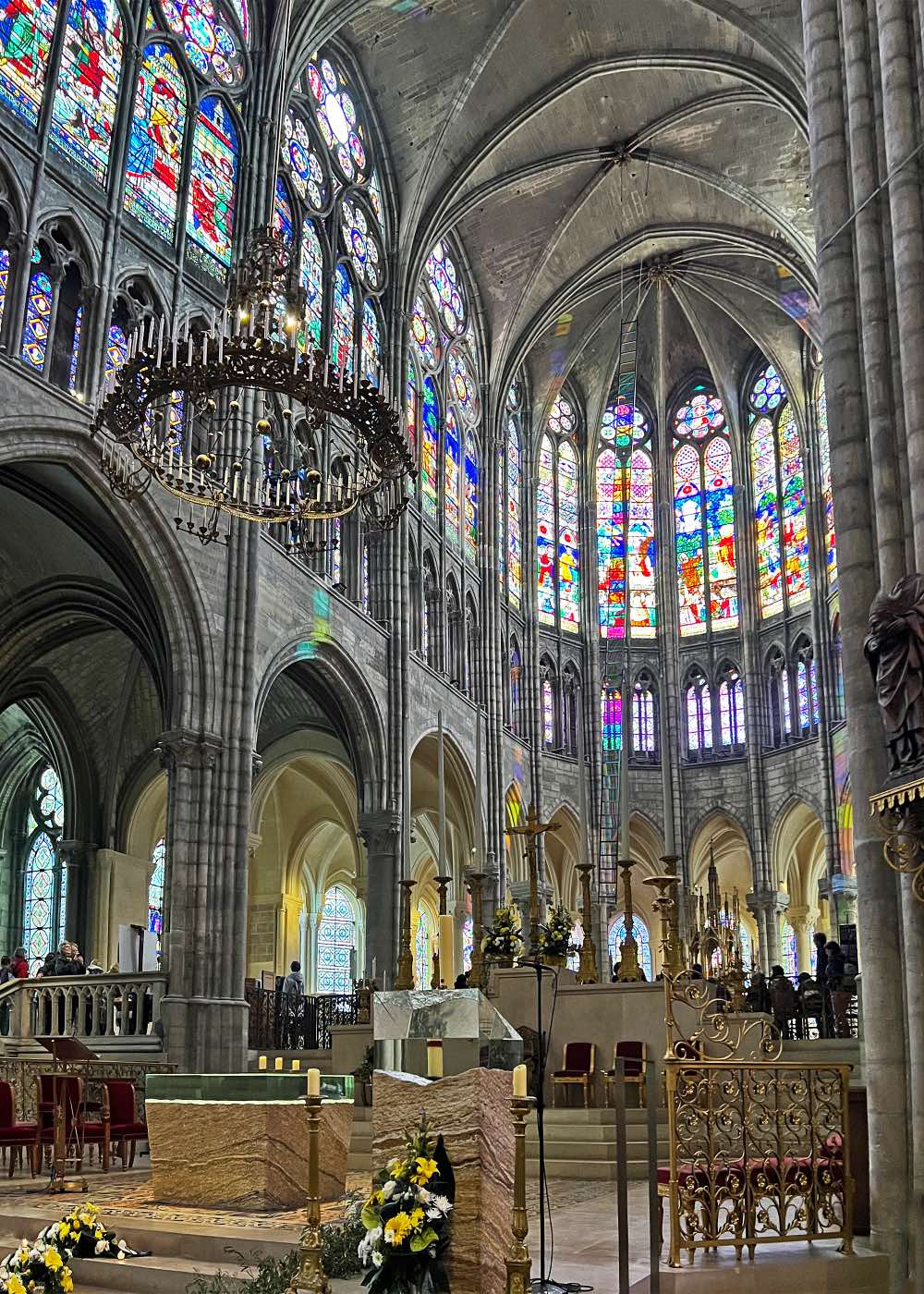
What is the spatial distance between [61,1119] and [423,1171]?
5768mm

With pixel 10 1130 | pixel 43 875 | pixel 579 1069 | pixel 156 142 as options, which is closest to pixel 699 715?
pixel 43 875

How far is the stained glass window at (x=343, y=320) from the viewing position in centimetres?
2188

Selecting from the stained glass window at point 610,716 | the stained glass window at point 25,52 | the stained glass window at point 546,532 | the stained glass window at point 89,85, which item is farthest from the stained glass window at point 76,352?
the stained glass window at point 610,716

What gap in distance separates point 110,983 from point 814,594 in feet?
62.6

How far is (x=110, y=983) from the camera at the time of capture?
51.7 ft

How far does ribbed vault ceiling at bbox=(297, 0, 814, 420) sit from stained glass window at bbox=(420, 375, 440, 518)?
8.83ft

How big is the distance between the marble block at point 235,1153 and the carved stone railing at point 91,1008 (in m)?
6.54

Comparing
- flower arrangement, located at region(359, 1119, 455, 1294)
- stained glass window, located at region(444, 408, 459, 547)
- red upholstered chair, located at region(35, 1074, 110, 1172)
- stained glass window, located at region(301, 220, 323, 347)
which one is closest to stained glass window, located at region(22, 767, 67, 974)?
stained glass window, located at region(444, 408, 459, 547)

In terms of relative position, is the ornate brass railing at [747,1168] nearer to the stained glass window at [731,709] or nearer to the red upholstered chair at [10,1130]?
the red upholstered chair at [10,1130]

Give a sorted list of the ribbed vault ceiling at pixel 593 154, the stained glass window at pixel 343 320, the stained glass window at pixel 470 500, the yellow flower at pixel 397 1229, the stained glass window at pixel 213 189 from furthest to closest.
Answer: the stained glass window at pixel 470 500
the ribbed vault ceiling at pixel 593 154
the stained glass window at pixel 343 320
the stained glass window at pixel 213 189
the yellow flower at pixel 397 1229

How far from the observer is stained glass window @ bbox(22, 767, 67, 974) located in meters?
24.4

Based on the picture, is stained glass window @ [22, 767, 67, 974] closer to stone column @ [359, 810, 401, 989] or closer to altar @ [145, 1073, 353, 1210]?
stone column @ [359, 810, 401, 989]

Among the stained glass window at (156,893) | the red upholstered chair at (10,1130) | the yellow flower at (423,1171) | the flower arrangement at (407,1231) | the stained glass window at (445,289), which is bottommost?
the red upholstered chair at (10,1130)

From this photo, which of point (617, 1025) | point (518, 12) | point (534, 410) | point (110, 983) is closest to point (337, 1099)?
point (617, 1025)
